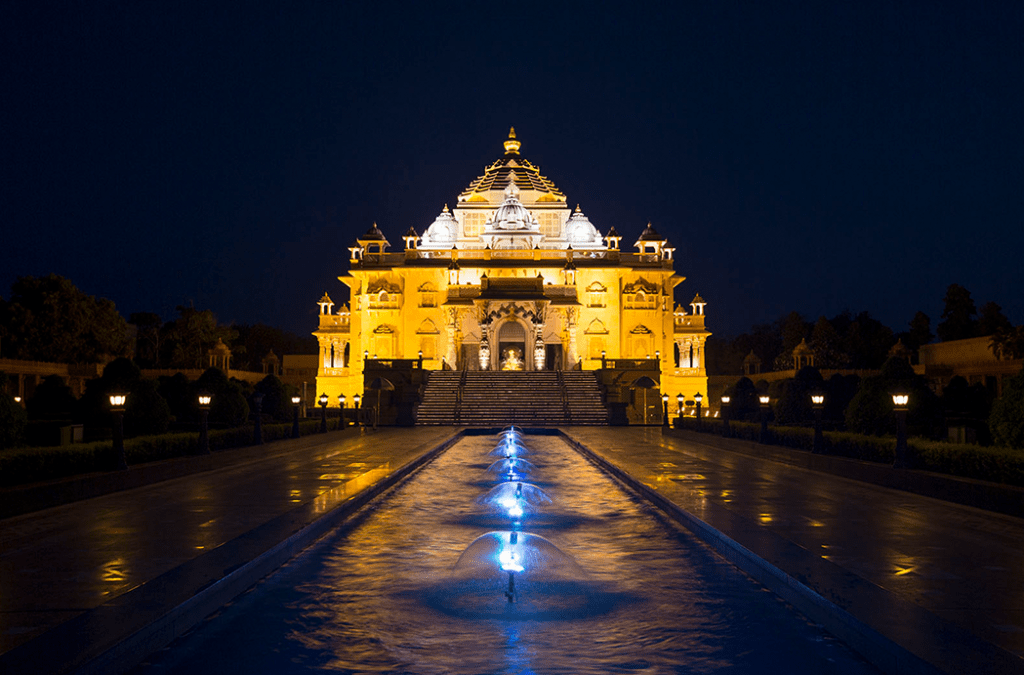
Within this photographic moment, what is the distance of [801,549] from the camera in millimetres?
8281

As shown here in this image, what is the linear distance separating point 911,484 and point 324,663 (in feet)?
35.2

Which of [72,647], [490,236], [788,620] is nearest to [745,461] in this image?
[788,620]

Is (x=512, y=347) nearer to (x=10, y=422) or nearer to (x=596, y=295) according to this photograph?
(x=596, y=295)

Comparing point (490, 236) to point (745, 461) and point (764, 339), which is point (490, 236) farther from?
point (745, 461)

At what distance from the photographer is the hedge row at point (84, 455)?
41.3 feet

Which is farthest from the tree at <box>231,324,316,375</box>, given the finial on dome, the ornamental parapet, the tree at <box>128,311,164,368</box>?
the ornamental parapet

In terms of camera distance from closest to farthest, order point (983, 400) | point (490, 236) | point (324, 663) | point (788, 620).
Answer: point (324, 663) → point (788, 620) → point (983, 400) → point (490, 236)

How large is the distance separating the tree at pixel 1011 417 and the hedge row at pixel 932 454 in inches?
20.4

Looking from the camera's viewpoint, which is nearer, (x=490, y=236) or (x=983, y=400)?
(x=983, y=400)

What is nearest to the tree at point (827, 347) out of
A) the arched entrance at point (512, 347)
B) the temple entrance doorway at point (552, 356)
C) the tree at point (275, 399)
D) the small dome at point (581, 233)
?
the small dome at point (581, 233)

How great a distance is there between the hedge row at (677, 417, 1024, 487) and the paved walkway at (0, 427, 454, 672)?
8.63 m

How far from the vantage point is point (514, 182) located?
206 feet

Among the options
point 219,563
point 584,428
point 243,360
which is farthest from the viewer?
point 243,360

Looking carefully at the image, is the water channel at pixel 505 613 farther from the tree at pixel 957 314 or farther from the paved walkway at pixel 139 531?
the tree at pixel 957 314
